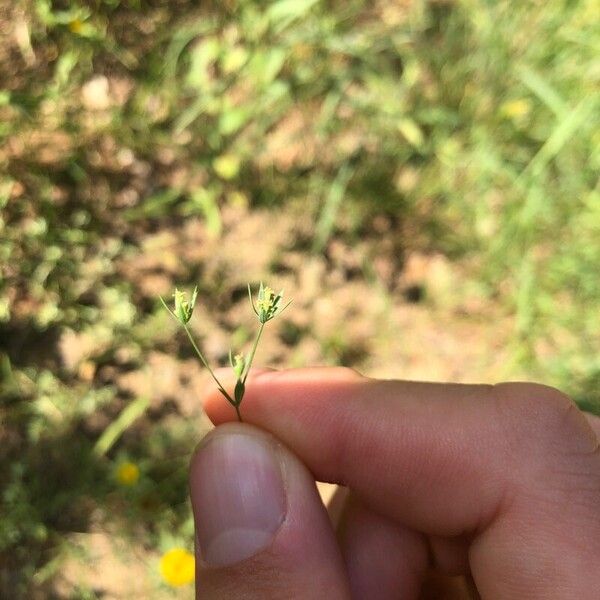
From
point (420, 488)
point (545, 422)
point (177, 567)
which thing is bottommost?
point (177, 567)

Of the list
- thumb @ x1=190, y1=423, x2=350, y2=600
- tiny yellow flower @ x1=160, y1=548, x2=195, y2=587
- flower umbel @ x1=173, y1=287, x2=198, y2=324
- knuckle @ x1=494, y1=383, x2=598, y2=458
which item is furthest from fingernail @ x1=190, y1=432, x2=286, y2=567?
tiny yellow flower @ x1=160, y1=548, x2=195, y2=587

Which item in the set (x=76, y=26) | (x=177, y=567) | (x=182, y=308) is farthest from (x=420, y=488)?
(x=76, y=26)

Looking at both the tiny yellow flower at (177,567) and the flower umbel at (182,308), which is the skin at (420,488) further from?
the tiny yellow flower at (177,567)

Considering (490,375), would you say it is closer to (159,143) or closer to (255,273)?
(255,273)

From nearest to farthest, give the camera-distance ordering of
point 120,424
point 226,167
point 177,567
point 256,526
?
point 256,526 → point 177,567 → point 120,424 → point 226,167

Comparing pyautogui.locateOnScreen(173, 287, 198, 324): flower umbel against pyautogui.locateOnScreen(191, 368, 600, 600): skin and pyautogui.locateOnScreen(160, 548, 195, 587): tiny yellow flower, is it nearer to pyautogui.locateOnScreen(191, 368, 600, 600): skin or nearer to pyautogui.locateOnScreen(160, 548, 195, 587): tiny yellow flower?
pyautogui.locateOnScreen(191, 368, 600, 600): skin

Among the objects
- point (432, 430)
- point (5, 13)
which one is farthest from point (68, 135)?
point (432, 430)

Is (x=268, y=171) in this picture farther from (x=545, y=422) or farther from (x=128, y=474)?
(x=545, y=422)
